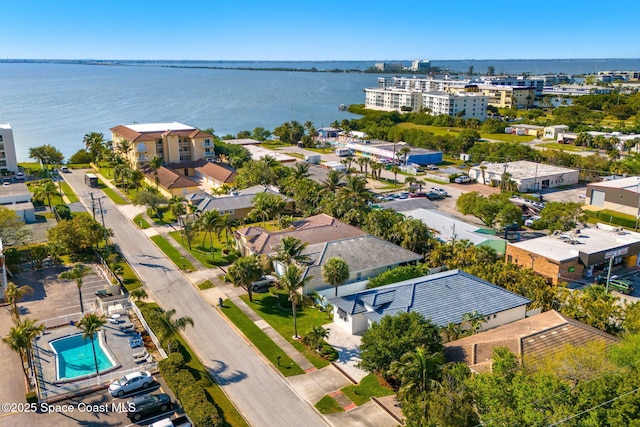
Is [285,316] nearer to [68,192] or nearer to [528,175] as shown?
[68,192]

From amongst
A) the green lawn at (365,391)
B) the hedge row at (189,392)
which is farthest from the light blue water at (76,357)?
the green lawn at (365,391)

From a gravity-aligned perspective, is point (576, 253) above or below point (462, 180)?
above

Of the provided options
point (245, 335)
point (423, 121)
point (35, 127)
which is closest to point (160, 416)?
point (245, 335)

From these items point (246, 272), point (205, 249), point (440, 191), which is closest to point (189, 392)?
point (246, 272)

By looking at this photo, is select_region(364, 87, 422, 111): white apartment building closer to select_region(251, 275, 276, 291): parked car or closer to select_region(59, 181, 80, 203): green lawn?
select_region(59, 181, 80, 203): green lawn

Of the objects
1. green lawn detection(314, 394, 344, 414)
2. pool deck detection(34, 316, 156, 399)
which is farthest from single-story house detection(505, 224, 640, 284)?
pool deck detection(34, 316, 156, 399)

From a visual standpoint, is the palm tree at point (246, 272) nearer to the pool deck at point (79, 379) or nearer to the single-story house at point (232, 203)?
the pool deck at point (79, 379)
